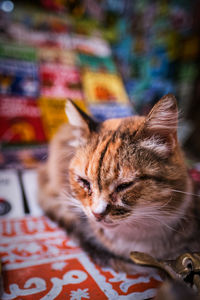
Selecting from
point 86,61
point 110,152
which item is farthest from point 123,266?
point 86,61

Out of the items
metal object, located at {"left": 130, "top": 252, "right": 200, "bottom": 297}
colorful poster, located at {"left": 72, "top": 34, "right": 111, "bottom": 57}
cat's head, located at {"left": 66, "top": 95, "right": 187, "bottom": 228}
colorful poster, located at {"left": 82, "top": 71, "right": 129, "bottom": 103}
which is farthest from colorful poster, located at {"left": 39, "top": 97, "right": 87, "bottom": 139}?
metal object, located at {"left": 130, "top": 252, "right": 200, "bottom": 297}

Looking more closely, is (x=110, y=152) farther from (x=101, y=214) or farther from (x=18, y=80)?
(x=18, y=80)

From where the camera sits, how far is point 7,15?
126cm

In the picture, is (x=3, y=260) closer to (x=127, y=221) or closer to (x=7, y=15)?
(x=127, y=221)

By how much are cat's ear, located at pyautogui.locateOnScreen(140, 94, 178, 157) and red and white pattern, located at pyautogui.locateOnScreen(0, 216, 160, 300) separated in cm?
29

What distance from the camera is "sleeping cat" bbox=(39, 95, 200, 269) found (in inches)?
17.3

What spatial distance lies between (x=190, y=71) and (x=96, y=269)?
1229 millimetres

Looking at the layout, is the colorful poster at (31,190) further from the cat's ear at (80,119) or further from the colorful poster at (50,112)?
the cat's ear at (80,119)

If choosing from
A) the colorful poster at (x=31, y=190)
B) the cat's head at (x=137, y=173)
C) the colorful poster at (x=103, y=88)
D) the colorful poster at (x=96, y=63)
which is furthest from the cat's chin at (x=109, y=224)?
the colorful poster at (x=96, y=63)

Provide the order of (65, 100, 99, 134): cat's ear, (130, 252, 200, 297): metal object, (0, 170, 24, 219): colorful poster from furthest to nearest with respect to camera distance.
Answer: (0, 170, 24, 219): colorful poster → (65, 100, 99, 134): cat's ear → (130, 252, 200, 297): metal object

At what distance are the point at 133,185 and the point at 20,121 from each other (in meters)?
0.79

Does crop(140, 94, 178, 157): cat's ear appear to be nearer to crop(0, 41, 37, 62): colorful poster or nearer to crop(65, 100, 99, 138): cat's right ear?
crop(65, 100, 99, 138): cat's right ear

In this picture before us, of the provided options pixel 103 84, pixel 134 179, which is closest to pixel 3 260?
pixel 134 179

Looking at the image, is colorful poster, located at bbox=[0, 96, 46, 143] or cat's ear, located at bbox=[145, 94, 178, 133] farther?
colorful poster, located at bbox=[0, 96, 46, 143]
